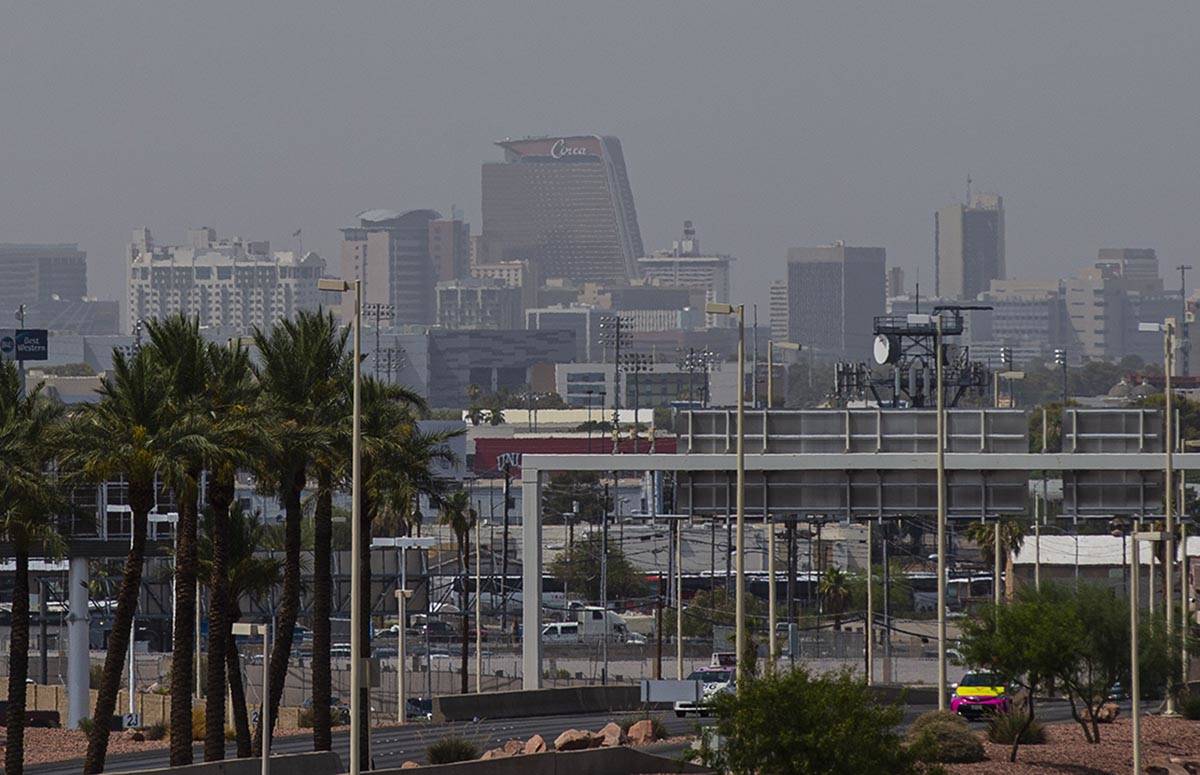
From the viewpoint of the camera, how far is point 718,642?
12394 centimetres

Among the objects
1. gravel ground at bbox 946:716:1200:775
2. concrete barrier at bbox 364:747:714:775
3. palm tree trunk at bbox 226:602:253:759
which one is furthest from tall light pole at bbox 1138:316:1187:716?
palm tree trunk at bbox 226:602:253:759

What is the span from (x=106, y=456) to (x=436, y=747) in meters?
9.61

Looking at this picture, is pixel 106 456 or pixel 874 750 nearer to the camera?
pixel 874 750

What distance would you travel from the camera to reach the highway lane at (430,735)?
62.5m

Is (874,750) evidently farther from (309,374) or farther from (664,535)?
(664,535)

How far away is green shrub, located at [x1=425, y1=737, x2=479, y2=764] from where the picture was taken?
55.0 meters

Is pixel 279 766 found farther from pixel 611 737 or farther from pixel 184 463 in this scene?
pixel 611 737

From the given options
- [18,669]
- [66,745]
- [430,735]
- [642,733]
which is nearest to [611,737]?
[642,733]

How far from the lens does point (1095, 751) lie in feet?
186

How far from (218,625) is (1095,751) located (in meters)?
20.4

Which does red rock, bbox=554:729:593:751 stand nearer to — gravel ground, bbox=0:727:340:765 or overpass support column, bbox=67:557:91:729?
gravel ground, bbox=0:727:340:765

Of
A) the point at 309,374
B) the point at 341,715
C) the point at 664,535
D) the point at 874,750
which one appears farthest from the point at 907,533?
the point at 874,750

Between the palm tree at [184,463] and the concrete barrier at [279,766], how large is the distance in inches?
198

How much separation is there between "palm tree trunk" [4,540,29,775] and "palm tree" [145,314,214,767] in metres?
3.63
